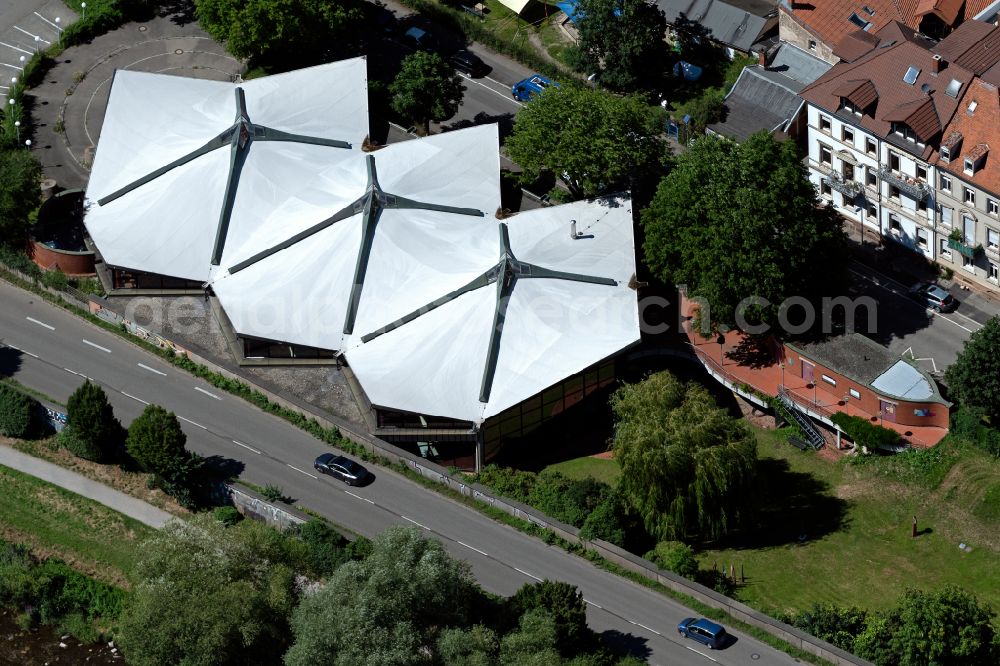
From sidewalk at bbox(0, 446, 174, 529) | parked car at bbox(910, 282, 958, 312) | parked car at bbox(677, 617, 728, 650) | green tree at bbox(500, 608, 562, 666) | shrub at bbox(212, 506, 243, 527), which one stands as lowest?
sidewalk at bbox(0, 446, 174, 529)

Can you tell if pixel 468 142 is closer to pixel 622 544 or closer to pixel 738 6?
pixel 738 6

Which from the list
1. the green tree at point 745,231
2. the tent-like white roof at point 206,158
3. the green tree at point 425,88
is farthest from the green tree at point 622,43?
the green tree at point 745,231

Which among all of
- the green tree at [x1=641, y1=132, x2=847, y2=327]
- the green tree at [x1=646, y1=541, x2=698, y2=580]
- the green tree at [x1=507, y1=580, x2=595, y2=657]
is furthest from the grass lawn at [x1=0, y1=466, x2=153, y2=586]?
the green tree at [x1=641, y1=132, x2=847, y2=327]

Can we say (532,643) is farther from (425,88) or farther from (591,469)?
(425,88)

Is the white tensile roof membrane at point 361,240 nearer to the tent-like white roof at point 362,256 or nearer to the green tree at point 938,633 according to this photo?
the tent-like white roof at point 362,256

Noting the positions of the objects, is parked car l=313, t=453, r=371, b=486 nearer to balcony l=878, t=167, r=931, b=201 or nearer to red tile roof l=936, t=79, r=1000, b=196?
balcony l=878, t=167, r=931, b=201

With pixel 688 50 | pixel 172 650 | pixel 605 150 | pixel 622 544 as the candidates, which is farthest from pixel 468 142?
pixel 172 650
